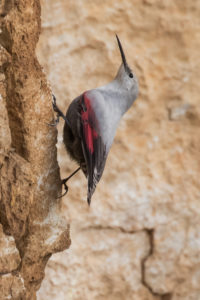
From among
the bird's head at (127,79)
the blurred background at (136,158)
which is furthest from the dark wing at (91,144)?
the blurred background at (136,158)

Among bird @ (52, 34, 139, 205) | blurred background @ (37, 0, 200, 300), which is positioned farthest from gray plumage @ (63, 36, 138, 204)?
blurred background @ (37, 0, 200, 300)

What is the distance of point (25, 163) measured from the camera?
209 cm

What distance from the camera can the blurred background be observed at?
11.2 feet

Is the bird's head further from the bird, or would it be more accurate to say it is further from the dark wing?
the dark wing

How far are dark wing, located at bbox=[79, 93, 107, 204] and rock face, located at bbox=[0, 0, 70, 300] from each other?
0.48ft

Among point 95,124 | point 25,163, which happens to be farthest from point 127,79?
point 25,163

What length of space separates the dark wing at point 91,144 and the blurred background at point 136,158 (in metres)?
0.94

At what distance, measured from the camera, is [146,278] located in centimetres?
368

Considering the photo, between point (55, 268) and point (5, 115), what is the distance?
1615 mm

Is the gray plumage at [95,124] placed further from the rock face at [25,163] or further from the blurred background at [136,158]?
the blurred background at [136,158]

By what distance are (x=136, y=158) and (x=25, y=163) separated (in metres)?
1.59

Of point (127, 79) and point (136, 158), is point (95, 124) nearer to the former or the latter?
point (127, 79)

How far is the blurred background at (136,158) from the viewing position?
340 cm

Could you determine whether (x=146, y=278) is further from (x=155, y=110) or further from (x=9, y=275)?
(x=9, y=275)
